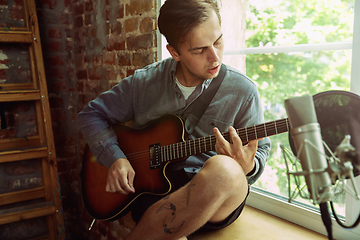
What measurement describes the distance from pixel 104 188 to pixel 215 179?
2.46 feet

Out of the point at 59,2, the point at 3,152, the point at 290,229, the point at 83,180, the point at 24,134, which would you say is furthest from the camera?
the point at 59,2

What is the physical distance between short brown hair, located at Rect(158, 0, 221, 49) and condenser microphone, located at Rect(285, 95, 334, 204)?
824 mm

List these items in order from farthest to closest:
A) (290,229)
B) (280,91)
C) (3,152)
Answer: (3,152)
(280,91)
(290,229)

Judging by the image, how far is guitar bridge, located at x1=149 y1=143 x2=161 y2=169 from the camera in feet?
4.20

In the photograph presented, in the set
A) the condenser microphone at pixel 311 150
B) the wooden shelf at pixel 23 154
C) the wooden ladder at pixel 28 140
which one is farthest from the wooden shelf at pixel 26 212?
the condenser microphone at pixel 311 150

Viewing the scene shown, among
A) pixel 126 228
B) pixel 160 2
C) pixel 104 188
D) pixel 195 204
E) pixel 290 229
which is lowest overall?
pixel 126 228

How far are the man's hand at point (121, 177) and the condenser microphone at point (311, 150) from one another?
0.98 meters

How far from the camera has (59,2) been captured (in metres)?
2.22

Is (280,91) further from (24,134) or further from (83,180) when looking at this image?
(24,134)

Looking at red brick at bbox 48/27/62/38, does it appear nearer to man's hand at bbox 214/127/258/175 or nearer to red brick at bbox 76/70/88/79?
red brick at bbox 76/70/88/79

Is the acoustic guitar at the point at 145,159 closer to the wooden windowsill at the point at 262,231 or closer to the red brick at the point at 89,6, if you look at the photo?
the wooden windowsill at the point at 262,231

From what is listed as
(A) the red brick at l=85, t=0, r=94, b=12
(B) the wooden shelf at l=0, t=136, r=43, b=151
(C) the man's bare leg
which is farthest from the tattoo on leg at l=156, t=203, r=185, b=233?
(A) the red brick at l=85, t=0, r=94, b=12

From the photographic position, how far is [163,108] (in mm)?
1389

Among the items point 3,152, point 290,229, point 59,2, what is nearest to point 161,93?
point 290,229
